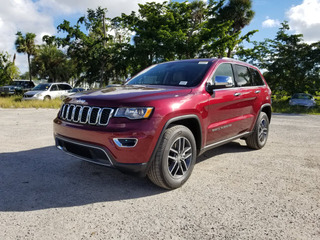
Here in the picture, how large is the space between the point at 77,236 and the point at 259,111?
4.04m

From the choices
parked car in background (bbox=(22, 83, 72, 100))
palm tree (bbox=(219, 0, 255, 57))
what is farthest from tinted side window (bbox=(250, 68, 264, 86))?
palm tree (bbox=(219, 0, 255, 57))

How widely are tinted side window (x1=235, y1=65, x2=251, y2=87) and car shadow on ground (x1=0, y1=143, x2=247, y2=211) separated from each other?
242 centimetres

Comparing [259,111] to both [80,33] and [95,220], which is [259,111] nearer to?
[95,220]

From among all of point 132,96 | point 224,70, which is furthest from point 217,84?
point 132,96

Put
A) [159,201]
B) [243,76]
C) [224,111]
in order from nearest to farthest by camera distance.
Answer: [159,201], [224,111], [243,76]

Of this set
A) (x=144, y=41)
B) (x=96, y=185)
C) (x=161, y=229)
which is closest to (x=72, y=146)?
(x=96, y=185)

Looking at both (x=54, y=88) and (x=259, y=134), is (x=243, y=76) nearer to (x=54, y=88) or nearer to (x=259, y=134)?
(x=259, y=134)

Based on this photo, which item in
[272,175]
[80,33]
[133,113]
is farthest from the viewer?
[80,33]

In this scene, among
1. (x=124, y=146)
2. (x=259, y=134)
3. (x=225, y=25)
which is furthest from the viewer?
(x=225, y=25)

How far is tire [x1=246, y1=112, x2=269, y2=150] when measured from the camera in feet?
16.2

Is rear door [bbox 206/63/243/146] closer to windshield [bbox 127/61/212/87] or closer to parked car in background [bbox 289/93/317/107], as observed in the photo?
windshield [bbox 127/61/212/87]

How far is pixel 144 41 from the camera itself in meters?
24.6

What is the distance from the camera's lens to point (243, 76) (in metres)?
4.62

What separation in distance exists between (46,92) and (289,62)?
22.9m
